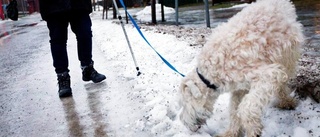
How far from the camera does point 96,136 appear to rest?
343cm

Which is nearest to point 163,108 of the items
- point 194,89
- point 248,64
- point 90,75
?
point 194,89

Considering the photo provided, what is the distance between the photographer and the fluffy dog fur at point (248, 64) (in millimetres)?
2576

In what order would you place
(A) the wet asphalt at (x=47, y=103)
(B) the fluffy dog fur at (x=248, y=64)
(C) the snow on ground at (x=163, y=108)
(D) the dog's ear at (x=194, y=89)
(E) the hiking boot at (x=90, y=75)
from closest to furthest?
1. (B) the fluffy dog fur at (x=248, y=64)
2. (D) the dog's ear at (x=194, y=89)
3. (C) the snow on ground at (x=163, y=108)
4. (A) the wet asphalt at (x=47, y=103)
5. (E) the hiking boot at (x=90, y=75)

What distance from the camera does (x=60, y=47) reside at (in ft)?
16.2

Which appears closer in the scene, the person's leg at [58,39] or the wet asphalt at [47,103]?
the wet asphalt at [47,103]

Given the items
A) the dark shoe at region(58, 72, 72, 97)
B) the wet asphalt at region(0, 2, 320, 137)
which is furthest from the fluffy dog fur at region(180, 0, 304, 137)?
the dark shoe at region(58, 72, 72, 97)

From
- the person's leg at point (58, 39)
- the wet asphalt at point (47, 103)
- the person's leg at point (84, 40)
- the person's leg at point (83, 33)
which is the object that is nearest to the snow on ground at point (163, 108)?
the wet asphalt at point (47, 103)

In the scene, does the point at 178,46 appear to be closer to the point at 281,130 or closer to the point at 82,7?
the point at 82,7

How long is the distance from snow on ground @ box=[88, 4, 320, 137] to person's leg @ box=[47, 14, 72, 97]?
65cm

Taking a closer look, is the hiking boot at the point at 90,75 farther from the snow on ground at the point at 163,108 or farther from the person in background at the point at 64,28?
the snow on ground at the point at 163,108

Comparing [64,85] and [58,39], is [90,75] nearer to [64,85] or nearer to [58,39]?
[64,85]

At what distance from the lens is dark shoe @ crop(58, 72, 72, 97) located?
16.0 ft

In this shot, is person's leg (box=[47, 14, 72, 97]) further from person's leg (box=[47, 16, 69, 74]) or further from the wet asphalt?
the wet asphalt

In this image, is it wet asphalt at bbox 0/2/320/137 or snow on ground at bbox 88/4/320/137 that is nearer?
snow on ground at bbox 88/4/320/137
